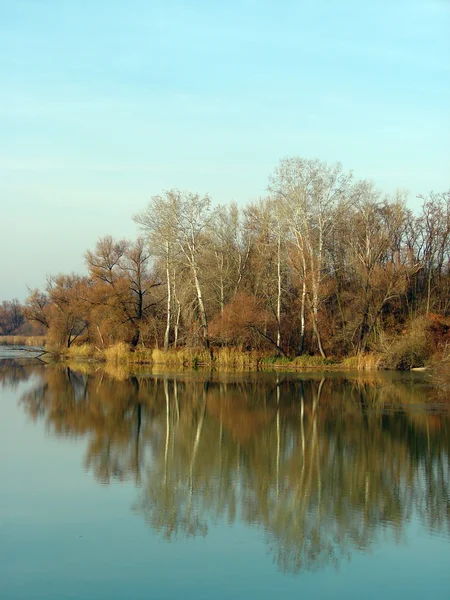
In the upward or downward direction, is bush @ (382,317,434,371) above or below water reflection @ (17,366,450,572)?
above

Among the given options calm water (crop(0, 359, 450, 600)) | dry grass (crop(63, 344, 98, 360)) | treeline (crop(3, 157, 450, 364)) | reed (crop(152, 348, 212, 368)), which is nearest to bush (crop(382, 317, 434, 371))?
treeline (crop(3, 157, 450, 364))

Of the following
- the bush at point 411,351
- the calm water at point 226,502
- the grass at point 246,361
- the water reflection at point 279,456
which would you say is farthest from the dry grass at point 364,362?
the calm water at point 226,502

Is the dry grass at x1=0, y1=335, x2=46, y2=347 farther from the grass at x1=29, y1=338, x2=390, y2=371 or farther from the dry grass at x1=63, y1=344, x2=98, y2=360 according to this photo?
the grass at x1=29, y1=338, x2=390, y2=371

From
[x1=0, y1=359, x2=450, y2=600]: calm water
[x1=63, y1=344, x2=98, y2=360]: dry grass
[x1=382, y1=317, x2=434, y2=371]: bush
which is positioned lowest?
[x1=0, y1=359, x2=450, y2=600]: calm water

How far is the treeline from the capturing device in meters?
34.5

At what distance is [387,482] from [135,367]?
2512 cm

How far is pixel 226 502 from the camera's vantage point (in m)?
10.0

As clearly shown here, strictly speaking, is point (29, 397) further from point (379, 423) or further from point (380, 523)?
point (380, 523)

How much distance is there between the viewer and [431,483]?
11.1 metres

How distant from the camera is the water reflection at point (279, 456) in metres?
9.16

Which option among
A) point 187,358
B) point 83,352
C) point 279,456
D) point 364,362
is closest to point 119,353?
point 187,358

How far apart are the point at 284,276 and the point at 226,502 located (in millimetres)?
28968

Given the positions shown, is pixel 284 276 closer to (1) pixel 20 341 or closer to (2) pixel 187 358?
(2) pixel 187 358

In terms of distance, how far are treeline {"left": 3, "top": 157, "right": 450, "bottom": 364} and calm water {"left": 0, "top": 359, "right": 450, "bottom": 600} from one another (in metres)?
14.9
